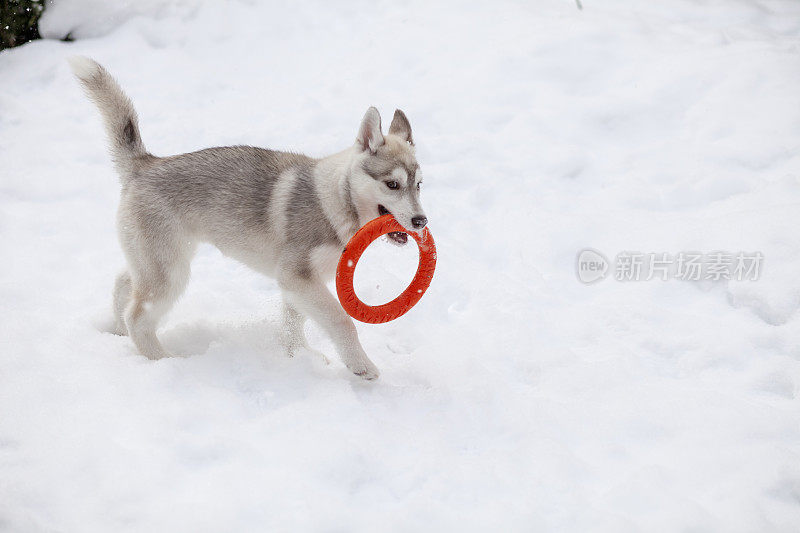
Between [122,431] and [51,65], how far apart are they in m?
6.31

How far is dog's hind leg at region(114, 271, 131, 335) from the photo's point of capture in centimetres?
438

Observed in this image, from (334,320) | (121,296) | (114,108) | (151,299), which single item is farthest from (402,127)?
(121,296)

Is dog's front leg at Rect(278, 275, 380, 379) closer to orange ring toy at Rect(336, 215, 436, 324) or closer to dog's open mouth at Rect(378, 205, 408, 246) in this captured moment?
orange ring toy at Rect(336, 215, 436, 324)

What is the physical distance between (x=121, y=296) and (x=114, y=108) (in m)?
1.23

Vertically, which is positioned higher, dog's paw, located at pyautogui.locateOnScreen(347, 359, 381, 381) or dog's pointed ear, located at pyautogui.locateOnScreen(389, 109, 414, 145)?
dog's pointed ear, located at pyautogui.locateOnScreen(389, 109, 414, 145)

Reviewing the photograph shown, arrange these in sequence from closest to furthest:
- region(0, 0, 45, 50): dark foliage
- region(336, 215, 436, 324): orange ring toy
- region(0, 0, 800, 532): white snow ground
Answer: region(0, 0, 800, 532): white snow ground, region(336, 215, 436, 324): orange ring toy, region(0, 0, 45, 50): dark foliage

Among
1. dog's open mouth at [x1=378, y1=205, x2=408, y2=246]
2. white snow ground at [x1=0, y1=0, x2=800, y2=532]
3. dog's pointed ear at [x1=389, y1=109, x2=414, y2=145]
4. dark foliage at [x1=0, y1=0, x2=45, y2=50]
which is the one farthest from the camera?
dark foliage at [x1=0, y1=0, x2=45, y2=50]

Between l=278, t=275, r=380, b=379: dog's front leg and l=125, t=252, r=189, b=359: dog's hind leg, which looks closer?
l=278, t=275, r=380, b=379: dog's front leg

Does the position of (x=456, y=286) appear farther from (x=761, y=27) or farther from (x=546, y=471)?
(x=761, y=27)

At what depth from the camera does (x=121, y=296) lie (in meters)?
4.39

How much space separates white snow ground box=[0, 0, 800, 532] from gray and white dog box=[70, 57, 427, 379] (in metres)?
0.39

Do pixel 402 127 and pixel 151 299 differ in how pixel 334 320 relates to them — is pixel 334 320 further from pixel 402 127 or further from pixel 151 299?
pixel 402 127

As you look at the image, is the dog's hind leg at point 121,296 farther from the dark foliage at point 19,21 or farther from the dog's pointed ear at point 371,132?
the dark foliage at point 19,21

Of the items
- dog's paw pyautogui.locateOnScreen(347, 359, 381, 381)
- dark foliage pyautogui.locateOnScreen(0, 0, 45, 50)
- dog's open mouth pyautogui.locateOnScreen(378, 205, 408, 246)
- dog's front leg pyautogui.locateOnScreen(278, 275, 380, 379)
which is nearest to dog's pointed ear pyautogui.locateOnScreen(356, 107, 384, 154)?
dog's open mouth pyautogui.locateOnScreen(378, 205, 408, 246)
